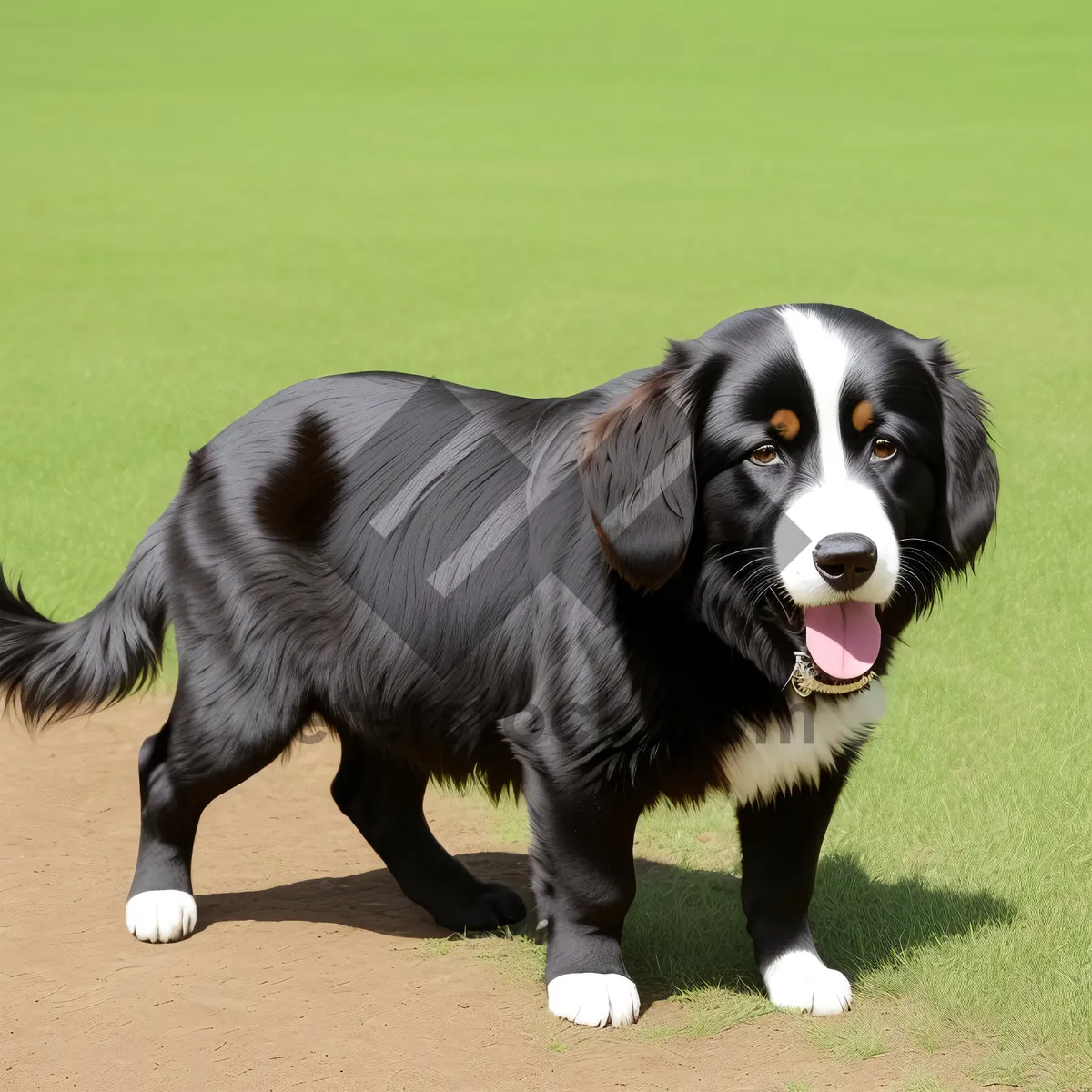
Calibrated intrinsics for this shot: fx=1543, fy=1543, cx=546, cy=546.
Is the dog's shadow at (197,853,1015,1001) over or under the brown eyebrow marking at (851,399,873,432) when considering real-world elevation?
under

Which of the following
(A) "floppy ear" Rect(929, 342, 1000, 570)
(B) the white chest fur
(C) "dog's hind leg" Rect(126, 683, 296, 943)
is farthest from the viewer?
(C) "dog's hind leg" Rect(126, 683, 296, 943)

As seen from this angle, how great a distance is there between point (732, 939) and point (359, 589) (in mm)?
1477

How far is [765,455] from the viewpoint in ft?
11.7

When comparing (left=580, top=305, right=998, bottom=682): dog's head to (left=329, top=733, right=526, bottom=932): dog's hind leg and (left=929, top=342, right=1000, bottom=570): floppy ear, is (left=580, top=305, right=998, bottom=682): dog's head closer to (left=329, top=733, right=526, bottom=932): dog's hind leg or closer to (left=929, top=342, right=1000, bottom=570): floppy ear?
(left=929, top=342, right=1000, bottom=570): floppy ear

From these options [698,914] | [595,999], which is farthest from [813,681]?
[698,914]

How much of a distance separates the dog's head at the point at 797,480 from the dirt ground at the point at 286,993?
101cm

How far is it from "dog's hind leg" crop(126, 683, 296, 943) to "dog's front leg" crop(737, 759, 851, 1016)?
1.37 m

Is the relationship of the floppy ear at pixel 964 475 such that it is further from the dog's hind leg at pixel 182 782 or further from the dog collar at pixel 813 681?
the dog's hind leg at pixel 182 782

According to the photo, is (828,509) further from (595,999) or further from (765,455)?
(595,999)

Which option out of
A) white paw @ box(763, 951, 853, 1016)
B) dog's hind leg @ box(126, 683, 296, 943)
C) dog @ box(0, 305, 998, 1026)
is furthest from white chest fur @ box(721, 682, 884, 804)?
dog's hind leg @ box(126, 683, 296, 943)

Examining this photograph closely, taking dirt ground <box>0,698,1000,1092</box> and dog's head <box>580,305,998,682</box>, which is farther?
dirt ground <box>0,698,1000,1092</box>

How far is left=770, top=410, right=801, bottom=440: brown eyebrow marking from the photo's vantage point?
11.5 feet

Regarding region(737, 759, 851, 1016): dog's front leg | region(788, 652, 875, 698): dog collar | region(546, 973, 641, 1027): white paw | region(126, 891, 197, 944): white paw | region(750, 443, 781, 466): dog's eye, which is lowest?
region(126, 891, 197, 944): white paw

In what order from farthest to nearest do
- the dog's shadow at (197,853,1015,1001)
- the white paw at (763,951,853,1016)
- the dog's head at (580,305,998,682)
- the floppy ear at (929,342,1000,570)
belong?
1. the dog's shadow at (197,853,1015,1001)
2. the white paw at (763,951,853,1016)
3. the floppy ear at (929,342,1000,570)
4. the dog's head at (580,305,998,682)
